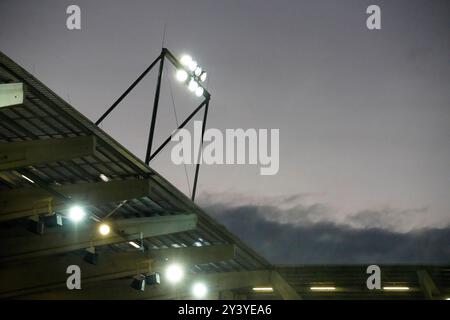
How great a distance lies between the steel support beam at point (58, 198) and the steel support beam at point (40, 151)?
8.48ft

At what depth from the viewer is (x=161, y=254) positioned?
2325cm

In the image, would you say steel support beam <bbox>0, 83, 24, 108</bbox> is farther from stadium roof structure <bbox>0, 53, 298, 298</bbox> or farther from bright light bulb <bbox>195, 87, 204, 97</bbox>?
bright light bulb <bbox>195, 87, 204, 97</bbox>

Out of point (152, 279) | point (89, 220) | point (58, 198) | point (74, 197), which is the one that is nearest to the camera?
point (74, 197)

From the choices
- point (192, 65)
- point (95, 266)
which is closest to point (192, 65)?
point (192, 65)

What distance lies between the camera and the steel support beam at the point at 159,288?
2266 centimetres

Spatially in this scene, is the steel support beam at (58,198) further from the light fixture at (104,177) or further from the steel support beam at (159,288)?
the steel support beam at (159,288)

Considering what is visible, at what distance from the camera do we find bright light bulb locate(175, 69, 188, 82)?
20.7 metres

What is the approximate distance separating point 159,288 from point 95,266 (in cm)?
417

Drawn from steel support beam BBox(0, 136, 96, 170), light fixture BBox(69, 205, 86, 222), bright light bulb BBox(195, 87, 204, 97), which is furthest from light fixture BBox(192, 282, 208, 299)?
steel support beam BBox(0, 136, 96, 170)

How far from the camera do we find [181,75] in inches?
818

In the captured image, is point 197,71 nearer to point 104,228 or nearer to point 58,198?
point 104,228

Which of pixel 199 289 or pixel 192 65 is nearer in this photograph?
pixel 192 65
